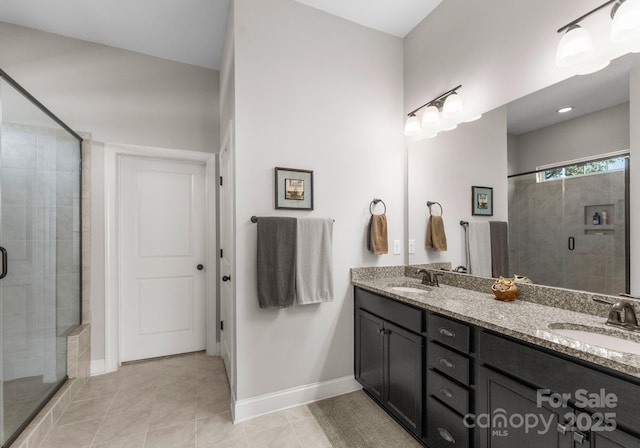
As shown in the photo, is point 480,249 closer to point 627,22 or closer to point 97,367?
point 627,22

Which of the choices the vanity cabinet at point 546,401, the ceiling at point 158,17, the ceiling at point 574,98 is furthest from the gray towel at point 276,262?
the ceiling at point 158,17

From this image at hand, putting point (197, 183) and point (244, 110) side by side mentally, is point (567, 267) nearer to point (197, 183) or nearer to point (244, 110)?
point (244, 110)

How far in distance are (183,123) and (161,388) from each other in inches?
99.7

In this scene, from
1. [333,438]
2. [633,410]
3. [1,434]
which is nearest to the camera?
[633,410]

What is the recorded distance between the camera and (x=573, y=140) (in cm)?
154

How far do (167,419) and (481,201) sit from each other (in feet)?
8.81

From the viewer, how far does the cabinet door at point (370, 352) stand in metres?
2.03

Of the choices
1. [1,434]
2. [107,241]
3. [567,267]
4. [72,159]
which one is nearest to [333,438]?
[567,267]

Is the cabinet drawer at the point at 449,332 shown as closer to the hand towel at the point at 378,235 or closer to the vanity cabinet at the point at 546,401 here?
the vanity cabinet at the point at 546,401

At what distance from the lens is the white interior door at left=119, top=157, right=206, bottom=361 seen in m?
2.88

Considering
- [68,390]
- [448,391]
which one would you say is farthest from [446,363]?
[68,390]

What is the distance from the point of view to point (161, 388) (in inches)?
94.7

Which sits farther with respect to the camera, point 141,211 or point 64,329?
point 141,211

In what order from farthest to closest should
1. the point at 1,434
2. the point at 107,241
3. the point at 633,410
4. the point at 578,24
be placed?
the point at 107,241 → the point at 1,434 → the point at 578,24 → the point at 633,410
